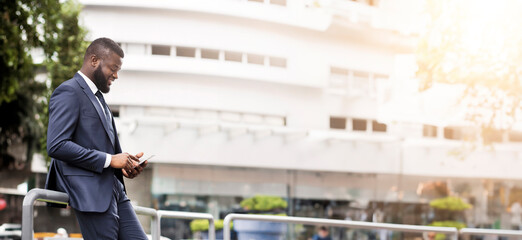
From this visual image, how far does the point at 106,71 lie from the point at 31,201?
0.54 metres

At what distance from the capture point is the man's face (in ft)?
9.00

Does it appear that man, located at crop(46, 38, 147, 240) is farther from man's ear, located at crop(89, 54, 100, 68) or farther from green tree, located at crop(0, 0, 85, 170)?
green tree, located at crop(0, 0, 85, 170)

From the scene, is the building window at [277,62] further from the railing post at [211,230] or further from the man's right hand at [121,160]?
the man's right hand at [121,160]

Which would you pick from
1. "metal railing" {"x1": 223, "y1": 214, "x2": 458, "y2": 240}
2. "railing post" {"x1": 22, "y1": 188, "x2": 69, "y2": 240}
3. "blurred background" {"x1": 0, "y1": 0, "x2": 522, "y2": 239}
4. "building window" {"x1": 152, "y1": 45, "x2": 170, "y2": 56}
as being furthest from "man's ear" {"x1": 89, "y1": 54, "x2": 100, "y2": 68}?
"building window" {"x1": 152, "y1": 45, "x2": 170, "y2": 56}

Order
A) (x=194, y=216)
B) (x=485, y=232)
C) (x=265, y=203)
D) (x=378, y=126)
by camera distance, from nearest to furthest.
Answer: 1. (x=194, y=216)
2. (x=485, y=232)
3. (x=265, y=203)
4. (x=378, y=126)

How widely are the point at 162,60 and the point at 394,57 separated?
10949 mm

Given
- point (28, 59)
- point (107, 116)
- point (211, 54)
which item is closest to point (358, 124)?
point (211, 54)

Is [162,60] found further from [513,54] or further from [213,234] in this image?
[213,234]

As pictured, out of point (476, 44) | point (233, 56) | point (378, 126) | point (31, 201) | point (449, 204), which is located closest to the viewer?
point (31, 201)

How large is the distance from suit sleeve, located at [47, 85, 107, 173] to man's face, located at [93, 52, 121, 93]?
12 centimetres

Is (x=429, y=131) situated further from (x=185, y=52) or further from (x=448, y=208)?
(x=185, y=52)

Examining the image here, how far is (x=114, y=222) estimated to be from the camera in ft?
8.87

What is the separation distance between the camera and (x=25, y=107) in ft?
79.8

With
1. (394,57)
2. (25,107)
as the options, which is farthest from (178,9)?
(394,57)
